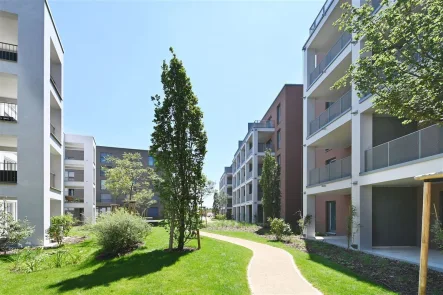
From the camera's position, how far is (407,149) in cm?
1059

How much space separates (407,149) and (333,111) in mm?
6235

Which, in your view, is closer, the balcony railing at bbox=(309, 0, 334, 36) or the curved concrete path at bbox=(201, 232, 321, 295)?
the curved concrete path at bbox=(201, 232, 321, 295)

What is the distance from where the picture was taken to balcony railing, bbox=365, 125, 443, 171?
9391 mm

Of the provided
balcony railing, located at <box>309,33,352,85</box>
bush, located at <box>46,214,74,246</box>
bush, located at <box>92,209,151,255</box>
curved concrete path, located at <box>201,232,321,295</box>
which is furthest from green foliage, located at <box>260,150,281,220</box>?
bush, located at <box>92,209,151,255</box>

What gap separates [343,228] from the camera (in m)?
19.3

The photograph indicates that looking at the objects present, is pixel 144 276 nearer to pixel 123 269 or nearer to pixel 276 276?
pixel 123 269

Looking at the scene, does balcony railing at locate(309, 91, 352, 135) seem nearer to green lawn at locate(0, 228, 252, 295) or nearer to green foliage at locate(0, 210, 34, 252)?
green lawn at locate(0, 228, 252, 295)

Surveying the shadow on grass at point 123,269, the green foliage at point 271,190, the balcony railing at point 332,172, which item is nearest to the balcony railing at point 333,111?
the balcony railing at point 332,172

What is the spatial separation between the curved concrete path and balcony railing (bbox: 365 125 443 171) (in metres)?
5.33

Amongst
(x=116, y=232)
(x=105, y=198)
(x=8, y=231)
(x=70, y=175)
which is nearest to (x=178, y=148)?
(x=116, y=232)

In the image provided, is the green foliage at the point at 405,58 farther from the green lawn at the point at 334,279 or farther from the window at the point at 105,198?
the window at the point at 105,198

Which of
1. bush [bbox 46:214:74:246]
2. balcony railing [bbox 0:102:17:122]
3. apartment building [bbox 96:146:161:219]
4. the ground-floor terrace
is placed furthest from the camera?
apartment building [bbox 96:146:161:219]

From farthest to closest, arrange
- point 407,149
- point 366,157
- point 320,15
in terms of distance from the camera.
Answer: point 320,15, point 366,157, point 407,149

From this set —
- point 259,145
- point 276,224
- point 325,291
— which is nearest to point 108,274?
point 325,291
